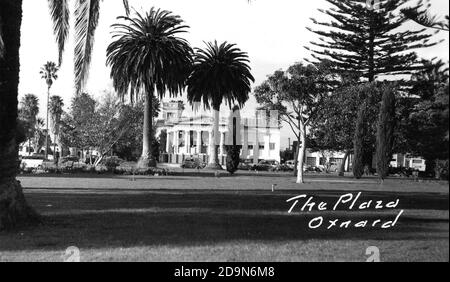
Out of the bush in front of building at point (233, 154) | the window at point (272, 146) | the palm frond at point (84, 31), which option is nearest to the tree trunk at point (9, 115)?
the palm frond at point (84, 31)

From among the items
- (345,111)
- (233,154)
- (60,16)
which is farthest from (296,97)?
(345,111)

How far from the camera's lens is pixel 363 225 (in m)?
3.54

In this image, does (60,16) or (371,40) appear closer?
(371,40)

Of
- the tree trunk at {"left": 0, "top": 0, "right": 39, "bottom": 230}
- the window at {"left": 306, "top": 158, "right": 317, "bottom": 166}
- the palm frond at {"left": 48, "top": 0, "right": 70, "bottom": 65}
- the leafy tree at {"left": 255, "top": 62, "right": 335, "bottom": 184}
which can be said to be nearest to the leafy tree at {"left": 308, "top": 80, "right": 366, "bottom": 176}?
the leafy tree at {"left": 255, "top": 62, "right": 335, "bottom": 184}

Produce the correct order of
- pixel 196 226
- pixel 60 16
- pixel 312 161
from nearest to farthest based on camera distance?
pixel 196 226, pixel 60 16, pixel 312 161

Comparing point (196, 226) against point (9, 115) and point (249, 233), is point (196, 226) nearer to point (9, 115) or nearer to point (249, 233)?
point (249, 233)

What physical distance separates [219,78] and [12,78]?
3977mm

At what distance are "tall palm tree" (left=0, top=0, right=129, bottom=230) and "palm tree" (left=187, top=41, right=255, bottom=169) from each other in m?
2.25

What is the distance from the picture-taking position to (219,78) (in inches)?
299

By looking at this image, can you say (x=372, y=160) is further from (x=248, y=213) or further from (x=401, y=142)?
(x=248, y=213)

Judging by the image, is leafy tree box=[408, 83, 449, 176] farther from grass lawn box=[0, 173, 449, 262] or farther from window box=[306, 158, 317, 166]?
window box=[306, 158, 317, 166]

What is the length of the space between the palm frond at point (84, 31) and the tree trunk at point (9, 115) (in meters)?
1.09

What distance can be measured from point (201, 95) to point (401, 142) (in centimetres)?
389
